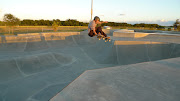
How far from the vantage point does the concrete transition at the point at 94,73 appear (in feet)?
10.2

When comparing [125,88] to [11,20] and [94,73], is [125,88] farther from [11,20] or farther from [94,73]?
[11,20]

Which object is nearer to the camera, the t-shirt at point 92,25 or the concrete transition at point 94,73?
the concrete transition at point 94,73

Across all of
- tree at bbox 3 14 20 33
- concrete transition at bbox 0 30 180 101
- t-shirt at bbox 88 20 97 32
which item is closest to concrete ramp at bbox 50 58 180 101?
concrete transition at bbox 0 30 180 101

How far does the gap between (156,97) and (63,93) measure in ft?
8.34

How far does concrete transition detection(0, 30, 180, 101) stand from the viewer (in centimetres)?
310

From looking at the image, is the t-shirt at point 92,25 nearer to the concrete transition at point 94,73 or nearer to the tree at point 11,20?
A: the concrete transition at point 94,73

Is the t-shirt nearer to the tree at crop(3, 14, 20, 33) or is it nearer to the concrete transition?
the concrete transition

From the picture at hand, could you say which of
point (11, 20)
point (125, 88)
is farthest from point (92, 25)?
point (11, 20)

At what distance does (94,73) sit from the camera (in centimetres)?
454

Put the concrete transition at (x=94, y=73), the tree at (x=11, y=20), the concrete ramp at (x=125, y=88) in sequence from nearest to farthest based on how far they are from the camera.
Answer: the concrete ramp at (x=125, y=88) < the concrete transition at (x=94, y=73) < the tree at (x=11, y=20)

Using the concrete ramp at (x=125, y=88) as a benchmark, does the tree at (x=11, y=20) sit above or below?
above

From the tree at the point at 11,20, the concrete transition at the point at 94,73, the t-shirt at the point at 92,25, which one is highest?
the tree at the point at 11,20

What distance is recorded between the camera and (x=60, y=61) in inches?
505

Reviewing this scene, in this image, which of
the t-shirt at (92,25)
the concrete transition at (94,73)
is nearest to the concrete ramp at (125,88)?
the concrete transition at (94,73)
